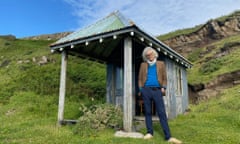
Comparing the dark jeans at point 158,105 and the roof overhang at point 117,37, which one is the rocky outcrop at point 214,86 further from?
the dark jeans at point 158,105

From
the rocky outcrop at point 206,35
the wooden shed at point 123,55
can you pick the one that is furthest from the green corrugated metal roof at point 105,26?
the rocky outcrop at point 206,35

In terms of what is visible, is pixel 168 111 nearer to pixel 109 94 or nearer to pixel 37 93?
pixel 109 94

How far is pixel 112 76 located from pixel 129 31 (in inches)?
180

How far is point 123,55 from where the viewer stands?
35.3 feet

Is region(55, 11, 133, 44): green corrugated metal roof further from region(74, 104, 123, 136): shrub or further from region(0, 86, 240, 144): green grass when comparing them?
region(0, 86, 240, 144): green grass

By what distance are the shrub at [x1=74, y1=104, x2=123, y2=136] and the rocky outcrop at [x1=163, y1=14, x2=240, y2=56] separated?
22163 mm

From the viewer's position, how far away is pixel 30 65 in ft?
69.1

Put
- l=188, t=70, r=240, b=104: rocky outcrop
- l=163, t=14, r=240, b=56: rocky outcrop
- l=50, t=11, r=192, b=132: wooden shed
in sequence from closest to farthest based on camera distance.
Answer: l=50, t=11, r=192, b=132: wooden shed, l=188, t=70, r=240, b=104: rocky outcrop, l=163, t=14, r=240, b=56: rocky outcrop

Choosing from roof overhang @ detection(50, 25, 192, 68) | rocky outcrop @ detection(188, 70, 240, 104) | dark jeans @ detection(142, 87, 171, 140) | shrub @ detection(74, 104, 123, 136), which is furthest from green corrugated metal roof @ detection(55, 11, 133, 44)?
rocky outcrop @ detection(188, 70, 240, 104)

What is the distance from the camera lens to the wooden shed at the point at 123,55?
703cm

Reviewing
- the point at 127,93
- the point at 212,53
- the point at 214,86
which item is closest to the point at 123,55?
the point at 127,93

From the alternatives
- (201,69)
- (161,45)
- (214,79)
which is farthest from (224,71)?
(161,45)

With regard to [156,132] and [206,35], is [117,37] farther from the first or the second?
[206,35]

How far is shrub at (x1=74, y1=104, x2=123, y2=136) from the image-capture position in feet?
22.7
